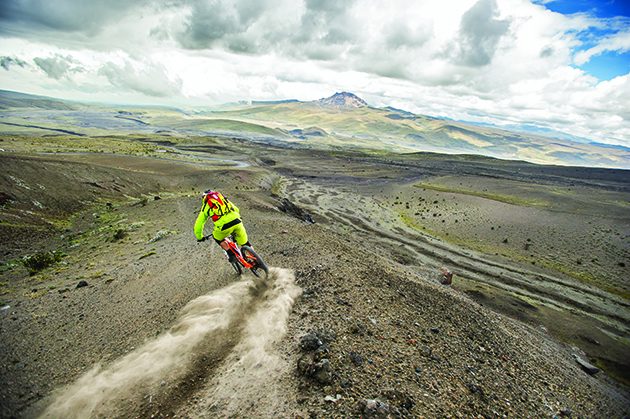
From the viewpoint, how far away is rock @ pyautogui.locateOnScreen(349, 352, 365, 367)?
7867 millimetres

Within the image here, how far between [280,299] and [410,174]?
96475mm

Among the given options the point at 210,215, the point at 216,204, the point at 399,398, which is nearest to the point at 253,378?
the point at 399,398

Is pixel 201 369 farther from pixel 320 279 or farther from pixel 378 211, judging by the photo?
pixel 378 211

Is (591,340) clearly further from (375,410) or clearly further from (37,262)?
(37,262)

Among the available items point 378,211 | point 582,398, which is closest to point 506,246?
point 378,211

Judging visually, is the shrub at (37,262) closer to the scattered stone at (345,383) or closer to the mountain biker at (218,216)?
the mountain biker at (218,216)

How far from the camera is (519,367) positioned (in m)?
11.3

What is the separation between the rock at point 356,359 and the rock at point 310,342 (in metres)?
0.81

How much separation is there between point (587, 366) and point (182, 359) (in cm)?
2035

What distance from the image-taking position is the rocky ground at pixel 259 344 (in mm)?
7039

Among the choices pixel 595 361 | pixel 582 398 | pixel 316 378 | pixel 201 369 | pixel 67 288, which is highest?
pixel 316 378

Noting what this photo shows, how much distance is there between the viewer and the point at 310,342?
8.21 meters

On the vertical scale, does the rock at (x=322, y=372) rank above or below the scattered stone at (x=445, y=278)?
above

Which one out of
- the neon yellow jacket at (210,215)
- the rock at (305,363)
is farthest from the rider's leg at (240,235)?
the rock at (305,363)
